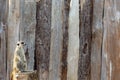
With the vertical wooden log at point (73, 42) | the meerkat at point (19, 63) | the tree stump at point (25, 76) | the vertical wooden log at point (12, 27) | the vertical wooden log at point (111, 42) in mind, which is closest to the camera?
the tree stump at point (25, 76)

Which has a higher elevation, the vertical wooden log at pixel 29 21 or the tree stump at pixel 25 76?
the vertical wooden log at pixel 29 21

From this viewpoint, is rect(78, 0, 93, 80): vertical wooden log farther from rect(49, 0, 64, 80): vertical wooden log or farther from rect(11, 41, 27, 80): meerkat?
rect(11, 41, 27, 80): meerkat

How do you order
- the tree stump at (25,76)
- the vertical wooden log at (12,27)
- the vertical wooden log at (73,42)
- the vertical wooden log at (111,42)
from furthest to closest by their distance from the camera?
the vertical wooden log at (12,27) < the vertical wooden log at (73,42) < the vertical wooden log at (111,42) < the tree stump at (25,76)

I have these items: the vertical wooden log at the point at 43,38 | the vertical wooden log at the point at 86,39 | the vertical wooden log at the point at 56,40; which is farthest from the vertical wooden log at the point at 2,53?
the vertical wooden log at the point at 86,39

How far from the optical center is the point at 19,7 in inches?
103

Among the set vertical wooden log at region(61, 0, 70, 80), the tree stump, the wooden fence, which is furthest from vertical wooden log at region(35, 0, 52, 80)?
the tree stump

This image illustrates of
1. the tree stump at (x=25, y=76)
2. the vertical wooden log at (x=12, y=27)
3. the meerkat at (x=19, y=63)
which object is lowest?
the tree stump at (x=25, y=76)

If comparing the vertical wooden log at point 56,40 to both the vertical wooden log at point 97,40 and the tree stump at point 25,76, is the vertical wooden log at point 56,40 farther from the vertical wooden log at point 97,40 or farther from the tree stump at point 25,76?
the tree stump at point 25,76

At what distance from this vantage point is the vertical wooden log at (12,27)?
2.61 meters

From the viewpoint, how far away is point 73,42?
251 cm

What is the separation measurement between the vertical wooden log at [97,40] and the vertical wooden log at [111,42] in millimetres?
33

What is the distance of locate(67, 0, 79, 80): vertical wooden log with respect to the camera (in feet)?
8.20

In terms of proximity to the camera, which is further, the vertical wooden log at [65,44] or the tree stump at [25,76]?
the vertical wooden log at [65,44]

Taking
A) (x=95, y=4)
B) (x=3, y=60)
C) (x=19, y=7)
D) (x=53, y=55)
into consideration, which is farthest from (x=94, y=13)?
(x=3, y=60)
